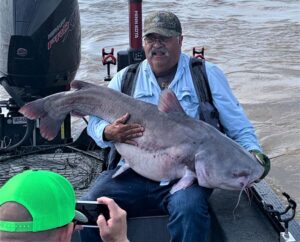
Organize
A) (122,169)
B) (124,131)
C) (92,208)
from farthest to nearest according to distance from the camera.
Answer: (122,169)
(124,131)
(92,208)

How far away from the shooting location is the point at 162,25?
152 inches

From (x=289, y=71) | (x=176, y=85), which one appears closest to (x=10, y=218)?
(x=176, y=85)

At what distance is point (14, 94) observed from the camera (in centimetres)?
479

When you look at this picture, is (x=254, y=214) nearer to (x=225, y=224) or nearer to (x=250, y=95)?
(x=225, y=224)

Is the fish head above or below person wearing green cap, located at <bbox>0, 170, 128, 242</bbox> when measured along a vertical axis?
below

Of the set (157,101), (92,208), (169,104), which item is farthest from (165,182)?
(92,208)

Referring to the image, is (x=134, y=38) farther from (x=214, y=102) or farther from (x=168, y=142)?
(x=168, y=142)

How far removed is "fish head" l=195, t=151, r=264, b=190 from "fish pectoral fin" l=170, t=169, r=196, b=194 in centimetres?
5

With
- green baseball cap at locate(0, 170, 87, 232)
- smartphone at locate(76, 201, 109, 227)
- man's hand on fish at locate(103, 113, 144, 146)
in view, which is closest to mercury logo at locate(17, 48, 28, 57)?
Result: man's hand on fish at locate(103, 113, 144, 146)

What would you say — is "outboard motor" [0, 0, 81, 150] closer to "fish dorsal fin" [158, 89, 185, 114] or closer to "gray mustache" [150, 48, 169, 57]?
"gray mustache" [150, 48, 169, 57]

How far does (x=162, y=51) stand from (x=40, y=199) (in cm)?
224

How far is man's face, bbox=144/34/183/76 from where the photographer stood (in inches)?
152

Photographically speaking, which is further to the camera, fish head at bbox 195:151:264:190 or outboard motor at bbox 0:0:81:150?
outboard motor at bbox 0:0:81:150

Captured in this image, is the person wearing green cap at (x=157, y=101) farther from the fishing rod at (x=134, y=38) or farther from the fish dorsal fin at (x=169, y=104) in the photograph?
the fishing rod at (x=134, y=38)
